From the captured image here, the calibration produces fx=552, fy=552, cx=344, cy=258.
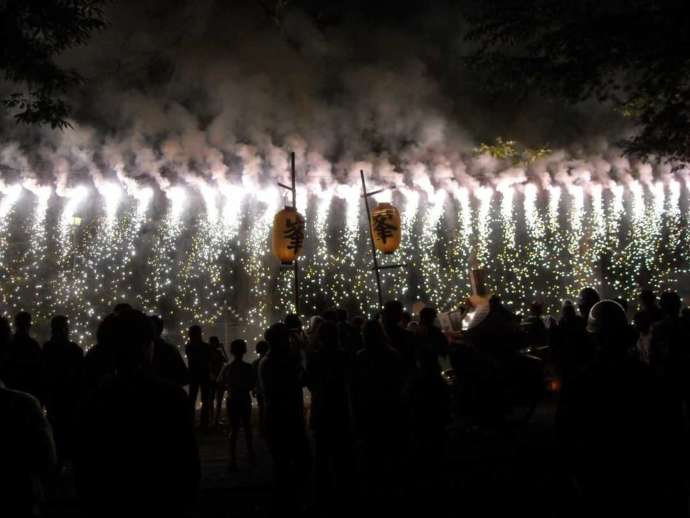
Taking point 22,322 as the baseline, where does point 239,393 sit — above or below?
below

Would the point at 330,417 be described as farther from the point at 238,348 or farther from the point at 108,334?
the point at 108,334

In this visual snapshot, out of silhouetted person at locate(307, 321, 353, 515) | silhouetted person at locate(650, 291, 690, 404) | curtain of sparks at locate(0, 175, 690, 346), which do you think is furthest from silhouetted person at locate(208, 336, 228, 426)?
curtain of sparks at locate(0, 175, 690, 346)

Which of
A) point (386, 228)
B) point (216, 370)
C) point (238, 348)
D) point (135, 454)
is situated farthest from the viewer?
point (386, 228)

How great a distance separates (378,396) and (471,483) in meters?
1.31

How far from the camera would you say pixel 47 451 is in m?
2.40

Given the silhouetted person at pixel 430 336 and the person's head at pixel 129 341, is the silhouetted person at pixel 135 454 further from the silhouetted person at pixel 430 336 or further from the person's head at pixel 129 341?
the silhouetted person at pixel 430 336

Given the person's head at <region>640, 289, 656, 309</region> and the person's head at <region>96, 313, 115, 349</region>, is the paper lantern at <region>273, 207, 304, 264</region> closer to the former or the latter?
the person's head at <region>640, 289, 656, 309</region>

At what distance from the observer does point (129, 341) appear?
229 cm

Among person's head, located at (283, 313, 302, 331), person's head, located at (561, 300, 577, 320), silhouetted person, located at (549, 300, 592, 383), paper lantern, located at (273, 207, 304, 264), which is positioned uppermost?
paper lantern, located at (273, 207, 304, 264)

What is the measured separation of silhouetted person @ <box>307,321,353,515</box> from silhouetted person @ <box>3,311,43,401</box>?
3314 mm

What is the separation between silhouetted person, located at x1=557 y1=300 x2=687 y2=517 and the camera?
7.55 ft

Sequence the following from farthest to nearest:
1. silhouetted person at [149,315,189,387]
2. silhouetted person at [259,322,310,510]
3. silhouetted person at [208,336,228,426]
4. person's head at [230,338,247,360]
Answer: silhouetted person at [208,336,228,426], person's head at [230,338,247,360], silhouetted person at [149,315,189,387], silhouetted person at [259,322,310,510]

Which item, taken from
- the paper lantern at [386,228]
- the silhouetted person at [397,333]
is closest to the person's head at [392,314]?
the silhouetted person at [397,333]

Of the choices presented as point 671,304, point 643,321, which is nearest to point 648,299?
point 643,321
